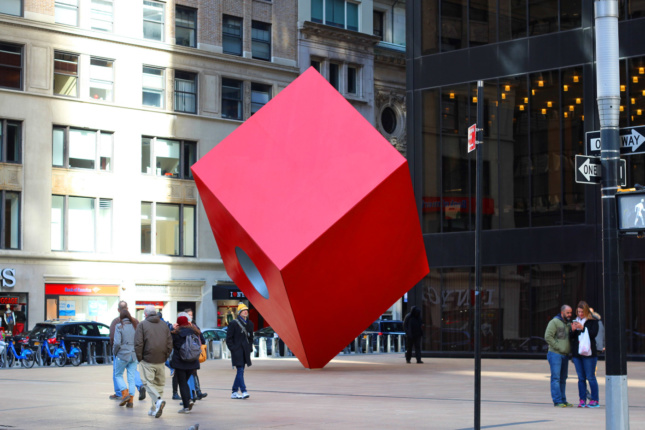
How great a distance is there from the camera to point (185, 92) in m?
49.5

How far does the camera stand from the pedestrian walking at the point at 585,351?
1573 cm

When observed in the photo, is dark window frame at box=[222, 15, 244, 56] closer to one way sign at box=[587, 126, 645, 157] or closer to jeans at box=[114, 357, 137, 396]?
jeans at box=[114, 357, 137, 396]

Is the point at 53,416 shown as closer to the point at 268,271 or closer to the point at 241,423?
the point at 241,423

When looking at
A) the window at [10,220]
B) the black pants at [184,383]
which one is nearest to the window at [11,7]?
the window at [10,220]

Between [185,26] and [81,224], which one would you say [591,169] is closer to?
[81,224]

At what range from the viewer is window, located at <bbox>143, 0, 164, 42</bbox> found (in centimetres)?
4819

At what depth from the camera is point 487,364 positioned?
29250 millimetres

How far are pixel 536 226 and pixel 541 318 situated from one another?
302 centimetres

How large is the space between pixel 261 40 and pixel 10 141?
51.4 ft

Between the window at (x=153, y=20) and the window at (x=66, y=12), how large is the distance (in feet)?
12.6

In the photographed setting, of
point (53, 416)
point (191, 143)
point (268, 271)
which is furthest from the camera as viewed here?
point (191, 143)

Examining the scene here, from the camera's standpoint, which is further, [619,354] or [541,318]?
[541,318]

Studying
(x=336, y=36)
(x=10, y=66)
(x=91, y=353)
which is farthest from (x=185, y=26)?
(x=91, y=353)

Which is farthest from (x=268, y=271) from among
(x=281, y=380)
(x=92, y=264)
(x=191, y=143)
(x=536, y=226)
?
(x=191, y=143)
